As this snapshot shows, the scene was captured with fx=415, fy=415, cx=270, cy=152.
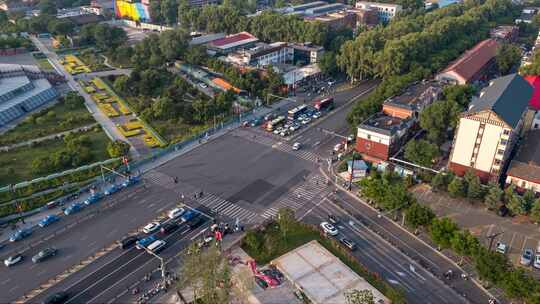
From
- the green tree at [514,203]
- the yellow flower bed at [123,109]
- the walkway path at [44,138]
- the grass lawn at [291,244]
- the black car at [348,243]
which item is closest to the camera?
the grass lawn at [291,244]

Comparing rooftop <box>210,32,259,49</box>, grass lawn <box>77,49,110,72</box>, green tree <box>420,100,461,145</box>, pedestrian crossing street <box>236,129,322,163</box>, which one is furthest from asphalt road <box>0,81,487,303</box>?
grass lawn <box>77,49,110,72</box>

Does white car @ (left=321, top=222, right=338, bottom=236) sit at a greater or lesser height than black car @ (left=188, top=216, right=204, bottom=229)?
greater

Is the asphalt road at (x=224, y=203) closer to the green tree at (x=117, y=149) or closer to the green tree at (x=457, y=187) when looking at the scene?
the green tree at (x=117, y=149)

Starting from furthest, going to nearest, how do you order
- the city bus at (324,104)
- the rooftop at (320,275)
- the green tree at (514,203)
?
the city bus at (324,104) < the green tree at (514,203) < the rooftop at (320,275)

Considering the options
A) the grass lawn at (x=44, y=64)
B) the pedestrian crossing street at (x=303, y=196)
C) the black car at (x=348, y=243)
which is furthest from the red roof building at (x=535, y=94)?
the grass lawn at (x=44, y=64)

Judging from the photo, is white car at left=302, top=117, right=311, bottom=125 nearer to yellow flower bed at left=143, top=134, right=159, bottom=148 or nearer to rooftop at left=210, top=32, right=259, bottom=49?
yellow flower bed at left=143, top=134, right=159, bottom=148

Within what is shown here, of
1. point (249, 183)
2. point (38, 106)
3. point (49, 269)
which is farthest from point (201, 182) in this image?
point (38, 106)

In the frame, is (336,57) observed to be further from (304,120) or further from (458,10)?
(458,10)
